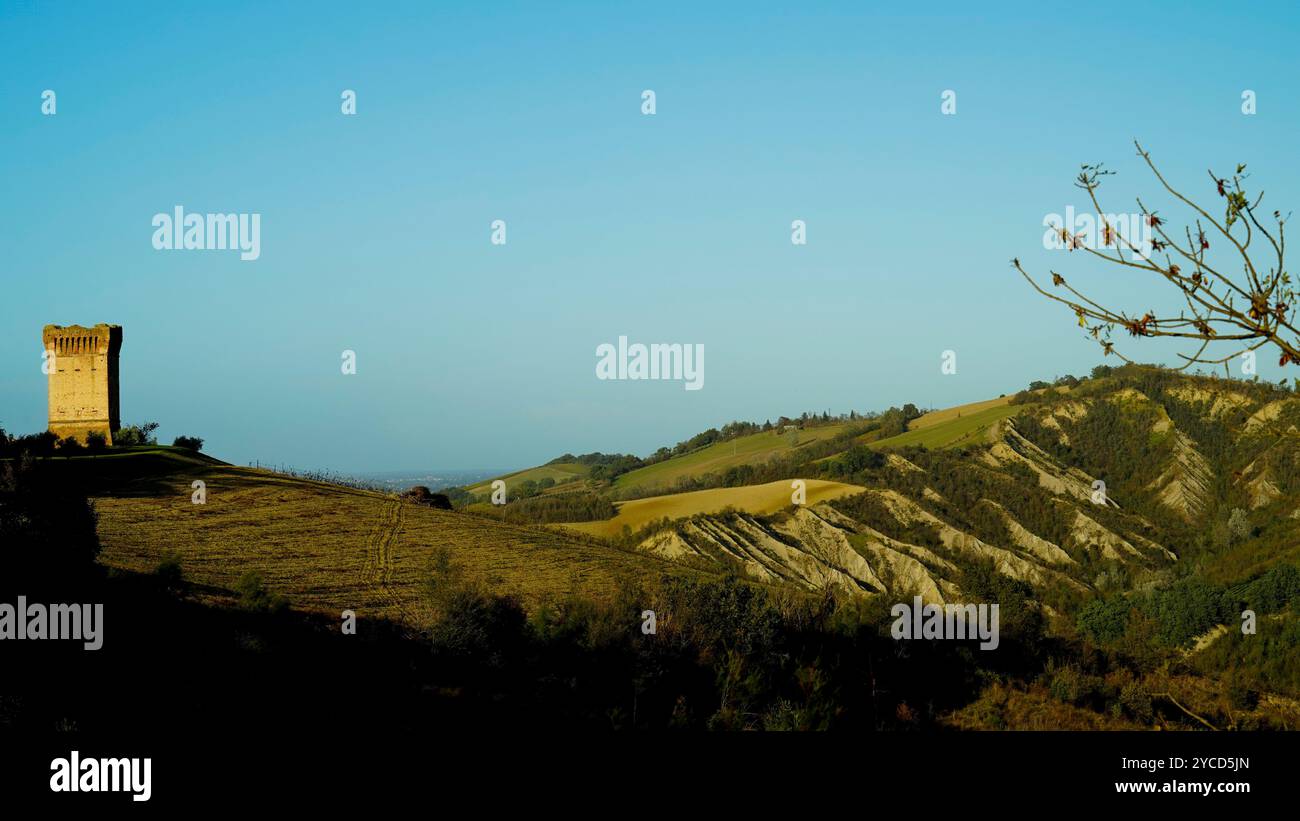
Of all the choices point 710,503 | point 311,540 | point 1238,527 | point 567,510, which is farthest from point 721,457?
point 311,540

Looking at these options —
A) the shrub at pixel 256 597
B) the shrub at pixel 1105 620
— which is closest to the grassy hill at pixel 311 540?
the shrub at pixel 256 597

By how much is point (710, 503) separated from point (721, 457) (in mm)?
42988

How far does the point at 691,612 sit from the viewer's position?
98.3ft

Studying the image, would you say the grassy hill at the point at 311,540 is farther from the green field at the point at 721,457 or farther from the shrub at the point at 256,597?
the green field at the point at 721,457

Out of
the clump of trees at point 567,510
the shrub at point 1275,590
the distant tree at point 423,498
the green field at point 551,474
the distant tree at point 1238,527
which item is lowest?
the shrub at point 1275,590

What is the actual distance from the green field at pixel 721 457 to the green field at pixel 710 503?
18805 millimetres

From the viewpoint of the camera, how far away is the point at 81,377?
45.4m

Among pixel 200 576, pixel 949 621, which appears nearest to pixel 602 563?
pixel 949 621

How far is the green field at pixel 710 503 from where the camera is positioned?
6431 cm

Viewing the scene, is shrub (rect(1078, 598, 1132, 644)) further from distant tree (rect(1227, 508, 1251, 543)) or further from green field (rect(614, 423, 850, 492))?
green field (rect(614, 423, 850, 492))

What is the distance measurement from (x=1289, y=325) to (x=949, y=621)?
3765 cm

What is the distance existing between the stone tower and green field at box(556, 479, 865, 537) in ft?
84.7
